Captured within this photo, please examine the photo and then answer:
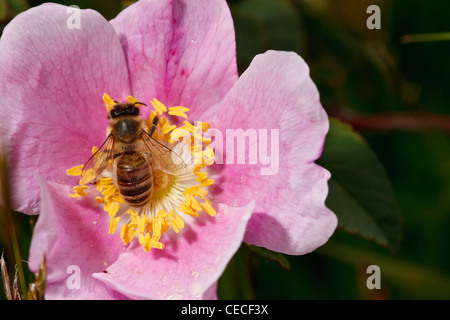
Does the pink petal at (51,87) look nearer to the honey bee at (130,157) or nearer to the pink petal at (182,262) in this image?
the honey bee at (130,157)

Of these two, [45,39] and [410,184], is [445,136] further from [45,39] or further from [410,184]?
[45,39]

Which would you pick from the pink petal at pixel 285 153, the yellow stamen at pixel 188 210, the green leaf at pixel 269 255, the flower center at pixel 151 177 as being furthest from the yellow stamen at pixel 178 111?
the green leaf at pixel 269 255

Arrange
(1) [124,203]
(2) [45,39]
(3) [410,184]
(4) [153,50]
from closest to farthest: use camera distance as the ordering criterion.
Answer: (2) [45,39] → (4) [153,50] → (1) [124,203] → (3) [410,184]

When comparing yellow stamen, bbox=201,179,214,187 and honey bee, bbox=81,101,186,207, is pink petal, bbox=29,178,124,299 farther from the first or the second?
yellow stamen, bbox=201,179,214,187

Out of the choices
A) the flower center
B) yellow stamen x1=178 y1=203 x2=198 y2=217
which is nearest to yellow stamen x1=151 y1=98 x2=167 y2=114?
the flower center

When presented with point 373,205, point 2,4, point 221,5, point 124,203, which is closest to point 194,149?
point 124,203

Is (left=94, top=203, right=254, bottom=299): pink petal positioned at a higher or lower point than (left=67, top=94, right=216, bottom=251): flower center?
lower

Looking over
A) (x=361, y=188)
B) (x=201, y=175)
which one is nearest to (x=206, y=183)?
(x=201, y=175)
